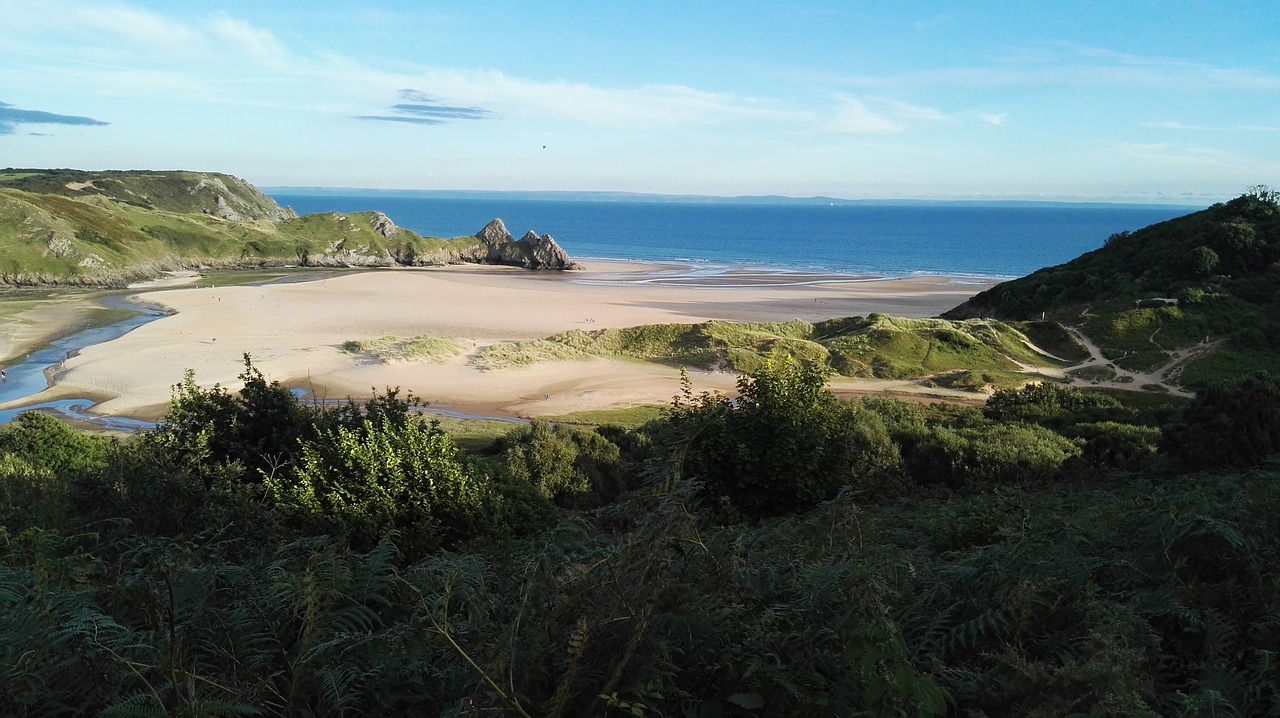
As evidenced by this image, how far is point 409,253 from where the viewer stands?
104 m

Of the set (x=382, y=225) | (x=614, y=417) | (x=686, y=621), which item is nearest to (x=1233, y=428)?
(x=686, y=621)

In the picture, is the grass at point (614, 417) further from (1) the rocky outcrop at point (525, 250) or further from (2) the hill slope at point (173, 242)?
(1) the rocky outcrop at point (525, 250)

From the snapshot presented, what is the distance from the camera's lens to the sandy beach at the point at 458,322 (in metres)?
32.2

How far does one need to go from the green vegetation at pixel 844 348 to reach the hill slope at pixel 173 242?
2221 inches

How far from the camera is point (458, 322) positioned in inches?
2063

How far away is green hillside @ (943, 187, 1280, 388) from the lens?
31.6m

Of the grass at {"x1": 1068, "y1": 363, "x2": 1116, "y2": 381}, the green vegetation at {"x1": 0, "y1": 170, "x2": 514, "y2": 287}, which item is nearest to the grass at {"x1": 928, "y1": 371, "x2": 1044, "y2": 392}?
the grass at {"x1": 1068, "y1": 363, "x2": 1116, "y2": 381}

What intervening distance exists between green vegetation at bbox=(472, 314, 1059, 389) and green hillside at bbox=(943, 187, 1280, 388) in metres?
3.22

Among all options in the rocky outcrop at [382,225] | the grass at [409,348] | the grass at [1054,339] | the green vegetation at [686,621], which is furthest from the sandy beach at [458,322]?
the green vegetation at [686,621]

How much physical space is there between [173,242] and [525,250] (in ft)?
135

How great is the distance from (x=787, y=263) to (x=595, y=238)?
62859 millimetres

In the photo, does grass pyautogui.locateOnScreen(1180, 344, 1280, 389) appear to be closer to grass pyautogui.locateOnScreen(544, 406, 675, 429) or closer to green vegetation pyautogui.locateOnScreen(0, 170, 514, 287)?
grass pyautogui.locateOnScreen(544, 406, 675, 429)

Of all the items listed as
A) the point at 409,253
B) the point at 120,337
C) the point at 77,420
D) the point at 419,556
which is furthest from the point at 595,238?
the point at 419,556

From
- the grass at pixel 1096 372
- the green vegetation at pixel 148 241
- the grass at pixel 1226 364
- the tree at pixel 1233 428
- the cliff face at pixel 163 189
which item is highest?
the cliff face at pixel 163 189
